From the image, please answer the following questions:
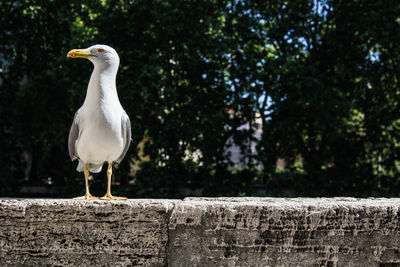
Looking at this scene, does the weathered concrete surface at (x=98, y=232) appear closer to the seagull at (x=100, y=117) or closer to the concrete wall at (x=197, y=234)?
the concrete wall at (x=197, y=234)

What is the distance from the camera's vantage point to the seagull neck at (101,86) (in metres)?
2.73

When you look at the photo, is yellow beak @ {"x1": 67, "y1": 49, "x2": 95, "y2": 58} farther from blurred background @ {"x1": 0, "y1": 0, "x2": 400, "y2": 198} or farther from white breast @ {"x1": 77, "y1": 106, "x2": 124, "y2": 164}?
blurred background @ {"x1": 0, "y1": 0, "x2": 400, "y2": 198}

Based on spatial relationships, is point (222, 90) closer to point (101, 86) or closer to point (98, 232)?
point (101, 86)

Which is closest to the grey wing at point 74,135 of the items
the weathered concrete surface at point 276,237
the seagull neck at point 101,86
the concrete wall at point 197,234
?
the seagull neck at point 101,86

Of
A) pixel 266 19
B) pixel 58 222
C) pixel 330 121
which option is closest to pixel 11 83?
pixel 266 19

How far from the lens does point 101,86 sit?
274 cm

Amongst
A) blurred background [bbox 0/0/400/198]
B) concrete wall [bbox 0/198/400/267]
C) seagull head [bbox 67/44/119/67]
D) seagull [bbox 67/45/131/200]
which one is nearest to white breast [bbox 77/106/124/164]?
seagull [bbox 67/45/131/200]

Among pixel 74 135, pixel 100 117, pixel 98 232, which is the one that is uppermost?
pixel 100 117

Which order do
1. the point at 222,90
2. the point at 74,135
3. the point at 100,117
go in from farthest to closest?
the point at 222,90 → the point at 74,135 → the point at 100,117

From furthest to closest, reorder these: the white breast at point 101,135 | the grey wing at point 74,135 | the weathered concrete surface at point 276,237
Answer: the grey wing at point 74,135 < the white breast at point 101,135 < the weathered concrete surface at point 276,237

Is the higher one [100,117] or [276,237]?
[100,117]

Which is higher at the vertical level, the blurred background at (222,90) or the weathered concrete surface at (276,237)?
the blurred background at (222,90)

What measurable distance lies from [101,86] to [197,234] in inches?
49.6

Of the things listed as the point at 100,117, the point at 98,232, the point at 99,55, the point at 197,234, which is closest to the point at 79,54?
the point at 99,55
